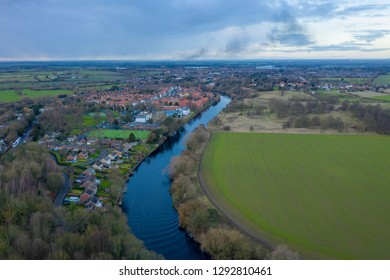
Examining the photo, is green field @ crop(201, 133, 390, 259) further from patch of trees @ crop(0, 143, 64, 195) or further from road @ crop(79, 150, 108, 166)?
patch of trees @ crop(0, 143, 64, 195)

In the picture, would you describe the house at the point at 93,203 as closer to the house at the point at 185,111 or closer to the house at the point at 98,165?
the house at the point at 98,165

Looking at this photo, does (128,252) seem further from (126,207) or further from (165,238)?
(126,207)

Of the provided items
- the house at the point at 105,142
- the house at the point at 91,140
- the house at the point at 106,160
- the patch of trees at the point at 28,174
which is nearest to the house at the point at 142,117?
the house at the point at 91,140

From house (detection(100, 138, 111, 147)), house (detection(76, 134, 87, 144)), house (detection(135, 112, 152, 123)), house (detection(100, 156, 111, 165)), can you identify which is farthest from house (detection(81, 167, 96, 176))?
house (detection(135, 112, 152, 123))

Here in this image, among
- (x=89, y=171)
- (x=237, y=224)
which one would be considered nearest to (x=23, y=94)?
(x=89, y=171)

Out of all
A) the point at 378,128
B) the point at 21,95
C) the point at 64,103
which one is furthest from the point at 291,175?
the point at 21,95

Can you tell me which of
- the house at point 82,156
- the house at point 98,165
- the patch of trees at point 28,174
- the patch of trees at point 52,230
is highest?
the patch of trees at point 52,230
